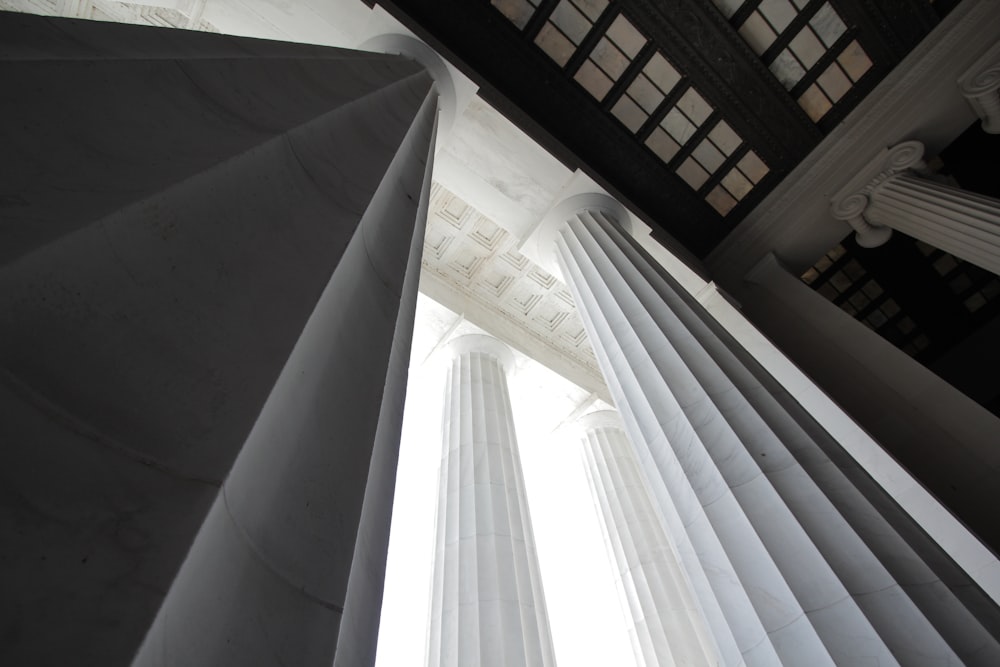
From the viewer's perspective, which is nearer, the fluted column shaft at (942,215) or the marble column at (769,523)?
the marble column at (769,523)

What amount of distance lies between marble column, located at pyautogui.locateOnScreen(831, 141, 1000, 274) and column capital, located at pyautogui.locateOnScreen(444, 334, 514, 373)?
10734 mm

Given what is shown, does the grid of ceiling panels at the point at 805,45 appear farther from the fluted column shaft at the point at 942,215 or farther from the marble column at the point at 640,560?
the marble column at the point at 640,560

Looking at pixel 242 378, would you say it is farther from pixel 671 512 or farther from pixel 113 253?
pixel 671 512

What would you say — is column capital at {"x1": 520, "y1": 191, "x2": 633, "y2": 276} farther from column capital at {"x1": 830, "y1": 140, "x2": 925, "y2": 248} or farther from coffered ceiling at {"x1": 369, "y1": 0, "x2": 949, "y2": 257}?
column capital at {"x1": 830, "y1": 140, "x2": 925, "y2": 248}

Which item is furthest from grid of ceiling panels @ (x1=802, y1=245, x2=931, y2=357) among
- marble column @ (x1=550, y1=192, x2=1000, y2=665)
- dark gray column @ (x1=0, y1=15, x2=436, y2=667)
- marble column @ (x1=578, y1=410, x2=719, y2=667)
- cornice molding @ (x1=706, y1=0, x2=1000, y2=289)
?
dark gray column @ (x1=0, y1=15, x2=436, y2=667)

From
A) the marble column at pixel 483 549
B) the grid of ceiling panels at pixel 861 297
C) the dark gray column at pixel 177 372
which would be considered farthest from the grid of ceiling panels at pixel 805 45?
the dark gray column at pixel 177 372

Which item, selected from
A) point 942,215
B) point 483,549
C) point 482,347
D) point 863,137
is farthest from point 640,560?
point 863,137

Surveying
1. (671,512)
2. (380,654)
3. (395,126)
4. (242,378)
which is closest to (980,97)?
(671,512)

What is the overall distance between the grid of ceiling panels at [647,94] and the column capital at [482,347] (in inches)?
297

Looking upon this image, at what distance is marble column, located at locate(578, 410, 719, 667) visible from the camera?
13.6 metres

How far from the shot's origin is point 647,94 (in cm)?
1622

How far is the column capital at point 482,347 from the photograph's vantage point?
18578mm

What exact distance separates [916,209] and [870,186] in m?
1.81

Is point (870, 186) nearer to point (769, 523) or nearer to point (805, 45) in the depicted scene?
point (805, 45)
